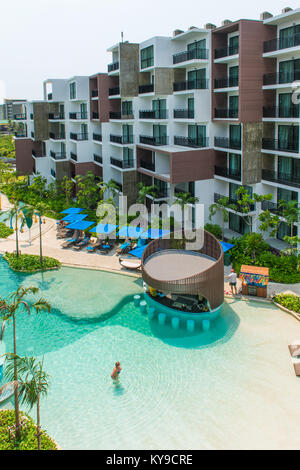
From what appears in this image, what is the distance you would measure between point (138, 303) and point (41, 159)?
127ft

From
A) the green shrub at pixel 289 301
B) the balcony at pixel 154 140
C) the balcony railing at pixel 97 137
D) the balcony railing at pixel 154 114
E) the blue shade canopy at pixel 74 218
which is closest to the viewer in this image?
the green shrub at pixel 289 301

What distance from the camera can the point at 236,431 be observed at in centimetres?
1533

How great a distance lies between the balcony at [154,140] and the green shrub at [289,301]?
67.9 feet

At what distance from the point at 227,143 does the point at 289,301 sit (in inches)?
605

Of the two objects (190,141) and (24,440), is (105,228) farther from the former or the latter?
(24,440)

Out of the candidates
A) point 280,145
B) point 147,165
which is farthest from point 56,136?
point 280,145

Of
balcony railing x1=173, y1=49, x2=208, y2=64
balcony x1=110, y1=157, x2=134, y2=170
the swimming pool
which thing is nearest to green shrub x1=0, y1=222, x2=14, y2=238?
balcony x1=110, y1=157, x2=134, y2=170

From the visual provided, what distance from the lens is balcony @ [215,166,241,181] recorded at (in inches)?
1324

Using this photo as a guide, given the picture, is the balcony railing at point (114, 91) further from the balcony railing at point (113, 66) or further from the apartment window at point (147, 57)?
the apartment window at point (147, 57)

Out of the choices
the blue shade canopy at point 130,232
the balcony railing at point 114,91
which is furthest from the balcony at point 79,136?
the blue shade canopy at point 130,232

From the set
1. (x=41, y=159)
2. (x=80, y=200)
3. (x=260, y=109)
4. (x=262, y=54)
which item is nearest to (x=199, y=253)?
(x=260, y=109)

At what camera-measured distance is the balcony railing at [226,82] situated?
3282 cm

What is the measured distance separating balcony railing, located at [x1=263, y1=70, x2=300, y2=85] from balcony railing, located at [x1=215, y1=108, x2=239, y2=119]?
295 cm
